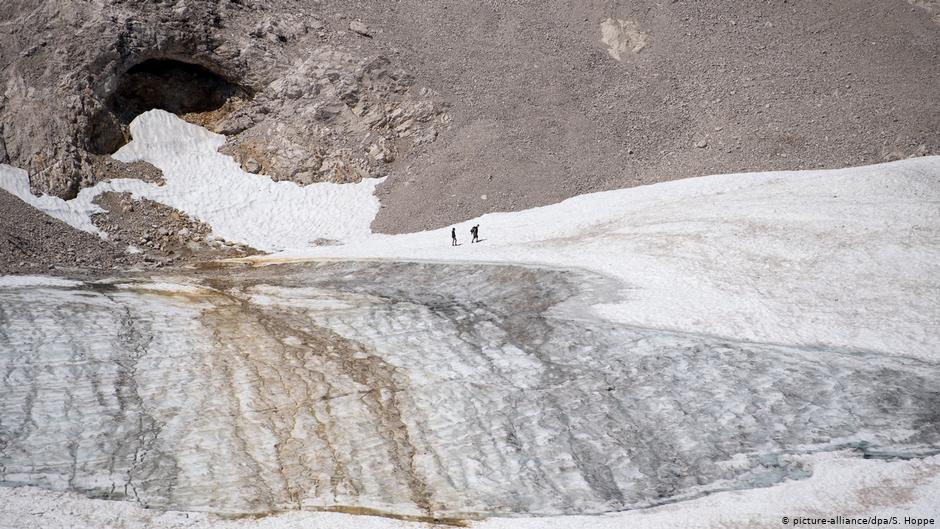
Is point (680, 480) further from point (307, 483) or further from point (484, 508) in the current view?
point (307, 483)

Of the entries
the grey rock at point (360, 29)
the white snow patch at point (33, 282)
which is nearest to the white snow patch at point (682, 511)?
the white snow patch at point (33, 282)

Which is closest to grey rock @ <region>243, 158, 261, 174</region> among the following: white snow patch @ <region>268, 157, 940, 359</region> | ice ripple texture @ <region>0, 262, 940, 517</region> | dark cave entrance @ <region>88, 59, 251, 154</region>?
dark cave entrance @ <region>88, 59, 251, 154</region>

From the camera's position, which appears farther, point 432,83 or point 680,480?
point 432,83

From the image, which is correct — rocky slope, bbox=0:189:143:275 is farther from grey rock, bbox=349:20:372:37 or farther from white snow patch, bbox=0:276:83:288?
grey rock, bbox=349:20:372:37

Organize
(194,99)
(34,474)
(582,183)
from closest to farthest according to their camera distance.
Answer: (34,474), (582,183), (194,99)

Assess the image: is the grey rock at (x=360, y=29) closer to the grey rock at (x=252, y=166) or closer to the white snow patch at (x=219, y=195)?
the white snow patch at (x=219, y=195)

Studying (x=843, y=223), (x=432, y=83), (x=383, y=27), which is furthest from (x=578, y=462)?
(x=383, y=27)
